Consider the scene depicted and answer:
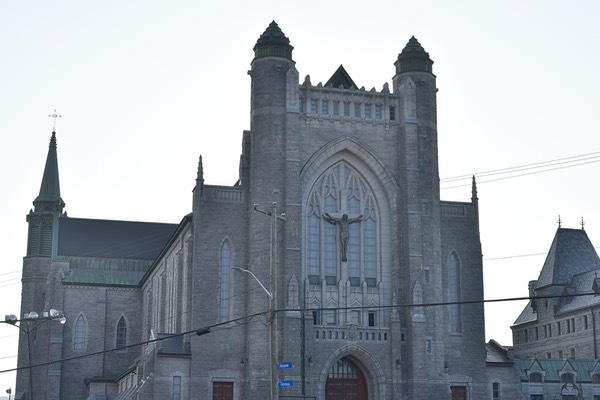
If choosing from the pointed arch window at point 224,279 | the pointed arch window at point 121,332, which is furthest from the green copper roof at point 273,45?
the pointed arch window at point 121,332

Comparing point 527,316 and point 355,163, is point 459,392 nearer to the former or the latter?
point 355,163

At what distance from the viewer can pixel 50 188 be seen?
9731cm

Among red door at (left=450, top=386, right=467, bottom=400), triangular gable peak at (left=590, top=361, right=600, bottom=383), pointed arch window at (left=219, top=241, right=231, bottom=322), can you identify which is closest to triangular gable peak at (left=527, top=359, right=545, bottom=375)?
triangular gable peak at (left=590, top=361, right=600, bottom=383)

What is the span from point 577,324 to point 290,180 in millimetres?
38767

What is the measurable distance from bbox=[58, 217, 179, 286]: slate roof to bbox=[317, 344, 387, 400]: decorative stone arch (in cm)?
3792

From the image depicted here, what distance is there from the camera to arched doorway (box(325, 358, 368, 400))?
57969 mm

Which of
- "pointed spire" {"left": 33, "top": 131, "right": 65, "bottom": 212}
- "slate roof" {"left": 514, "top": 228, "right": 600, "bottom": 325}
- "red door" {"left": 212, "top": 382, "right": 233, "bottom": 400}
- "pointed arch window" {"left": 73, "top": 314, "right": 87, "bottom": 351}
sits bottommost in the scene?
"red door" {"left": 212, "top": 382, "right": 233, "bottom": 400}

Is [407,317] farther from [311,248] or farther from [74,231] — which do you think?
[74,231]

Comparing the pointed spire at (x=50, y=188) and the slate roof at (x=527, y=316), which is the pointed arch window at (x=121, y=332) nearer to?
the pointed spire at (x=50, y=188)

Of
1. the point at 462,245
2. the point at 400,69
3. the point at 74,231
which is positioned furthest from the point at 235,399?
the point at 74,231

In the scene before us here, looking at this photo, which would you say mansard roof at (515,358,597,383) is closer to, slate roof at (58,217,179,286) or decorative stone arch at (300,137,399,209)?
decorative stone arch at (300,137,399,209)

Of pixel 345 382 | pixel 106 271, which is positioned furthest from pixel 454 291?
pixel 106 271

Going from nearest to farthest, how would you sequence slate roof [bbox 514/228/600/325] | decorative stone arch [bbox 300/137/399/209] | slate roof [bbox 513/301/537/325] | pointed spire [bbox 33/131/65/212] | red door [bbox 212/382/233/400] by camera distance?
1. red door [bbox 212/382/233/400]
2. decorative stone arch [bbox 300/137/399/209]
3. slate roof [bbox 514/228/600/325]
4. slate roof [bbox 513/301/537/325]
5. pointed spire [bbox 33/131/65/212]

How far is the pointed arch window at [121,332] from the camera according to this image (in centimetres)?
8844
